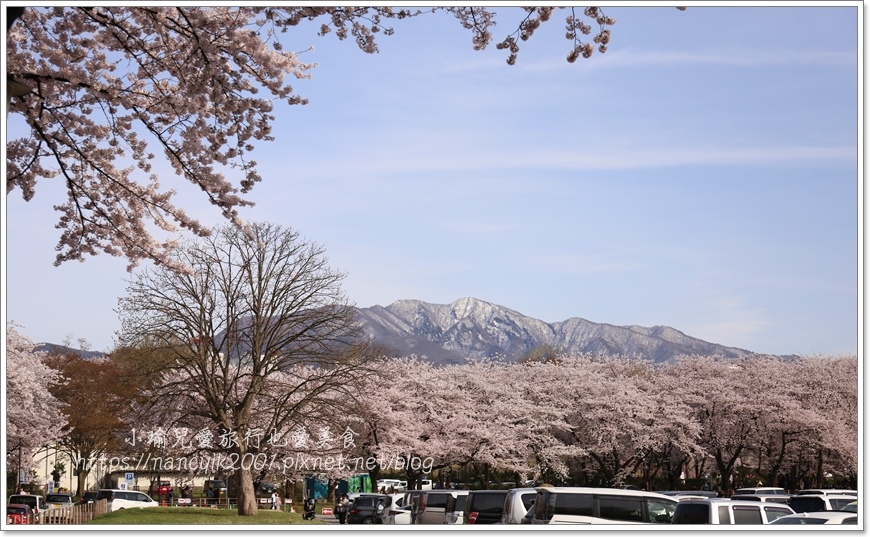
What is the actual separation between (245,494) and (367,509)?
15.4ft

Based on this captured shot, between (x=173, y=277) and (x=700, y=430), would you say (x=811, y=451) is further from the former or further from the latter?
(x=173, y=277)

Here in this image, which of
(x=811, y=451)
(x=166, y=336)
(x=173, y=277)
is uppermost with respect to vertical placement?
(x=173, y=277)

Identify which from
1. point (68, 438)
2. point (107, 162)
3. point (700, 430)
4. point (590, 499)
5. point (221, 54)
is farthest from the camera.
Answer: point (68, 438)

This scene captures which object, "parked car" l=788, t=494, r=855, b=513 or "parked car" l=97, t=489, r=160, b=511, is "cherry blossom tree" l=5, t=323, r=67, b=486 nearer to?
"parked car" l=97, t=489, r=160, b=511

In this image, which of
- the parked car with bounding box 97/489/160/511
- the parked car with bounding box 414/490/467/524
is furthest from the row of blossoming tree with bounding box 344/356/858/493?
the parked car with bounding box 414/490/467/524

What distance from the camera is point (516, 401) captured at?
50938 millimetres

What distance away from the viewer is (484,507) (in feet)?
73.0

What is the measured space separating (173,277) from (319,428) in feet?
28.0

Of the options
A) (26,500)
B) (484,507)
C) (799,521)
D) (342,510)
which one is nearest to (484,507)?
(484,507)

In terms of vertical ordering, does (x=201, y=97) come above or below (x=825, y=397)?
above

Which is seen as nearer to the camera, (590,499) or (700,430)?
(590,499)

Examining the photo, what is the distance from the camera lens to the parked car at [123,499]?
132 feet

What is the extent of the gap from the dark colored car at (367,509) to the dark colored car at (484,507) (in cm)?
964

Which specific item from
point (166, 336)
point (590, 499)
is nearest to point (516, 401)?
point (166, 336)
